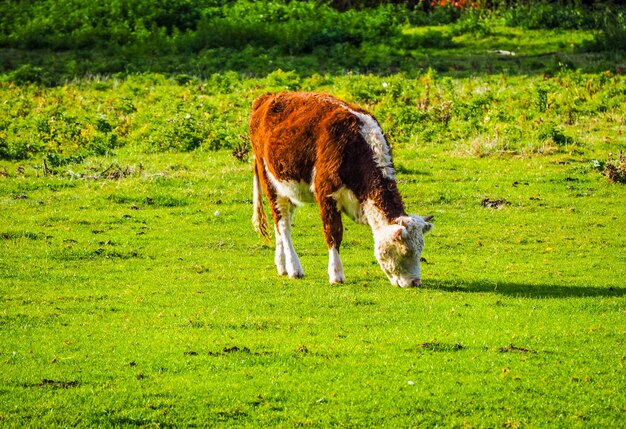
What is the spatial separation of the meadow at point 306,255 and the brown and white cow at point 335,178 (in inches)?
21.5

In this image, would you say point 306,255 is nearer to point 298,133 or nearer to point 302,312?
point 298,133

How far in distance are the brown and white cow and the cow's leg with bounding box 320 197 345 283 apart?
1cm

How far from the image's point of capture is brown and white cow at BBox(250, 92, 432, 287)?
14.1 metres

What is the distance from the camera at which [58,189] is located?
21391 millimetres

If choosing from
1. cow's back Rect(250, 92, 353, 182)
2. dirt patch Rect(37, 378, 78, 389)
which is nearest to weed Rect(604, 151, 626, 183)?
cow's back Rect(250, 92, 353, 182)

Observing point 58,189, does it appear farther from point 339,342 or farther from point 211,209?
point 339,342

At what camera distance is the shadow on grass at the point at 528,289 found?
13.9m

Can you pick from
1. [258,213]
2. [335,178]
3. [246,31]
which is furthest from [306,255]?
[246,31]

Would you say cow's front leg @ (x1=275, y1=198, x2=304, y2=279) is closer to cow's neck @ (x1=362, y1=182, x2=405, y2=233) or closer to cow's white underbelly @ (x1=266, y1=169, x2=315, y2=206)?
cow's white underbelly @ (x1=266, y1=169, x2=315, y2=206)

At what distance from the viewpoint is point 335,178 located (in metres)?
14.4

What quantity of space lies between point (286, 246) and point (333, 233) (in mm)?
997

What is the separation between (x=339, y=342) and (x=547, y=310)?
2.86 m

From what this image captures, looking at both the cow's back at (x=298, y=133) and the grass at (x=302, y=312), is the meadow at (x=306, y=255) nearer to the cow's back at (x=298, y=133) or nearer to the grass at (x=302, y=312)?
the grass at (x=302, y=312)

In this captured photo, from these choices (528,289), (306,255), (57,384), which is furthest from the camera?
(306,255)
